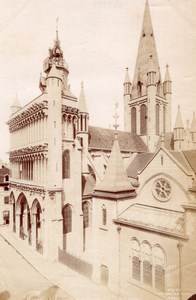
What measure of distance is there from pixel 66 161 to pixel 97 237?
5.12 meters

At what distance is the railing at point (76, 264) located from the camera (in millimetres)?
9231

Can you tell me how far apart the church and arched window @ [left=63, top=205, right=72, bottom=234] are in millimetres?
55

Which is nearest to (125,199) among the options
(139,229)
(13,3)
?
(139,229)

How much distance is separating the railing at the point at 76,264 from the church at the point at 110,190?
0.14 feet

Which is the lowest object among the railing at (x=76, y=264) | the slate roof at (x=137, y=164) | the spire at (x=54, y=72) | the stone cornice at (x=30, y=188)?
the railing at (x=76, y=264)

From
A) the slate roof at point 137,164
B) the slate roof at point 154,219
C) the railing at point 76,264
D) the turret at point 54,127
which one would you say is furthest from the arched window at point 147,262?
the slate roof at point 137,164

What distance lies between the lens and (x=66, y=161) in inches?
499

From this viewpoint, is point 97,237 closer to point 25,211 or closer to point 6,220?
point 25,211

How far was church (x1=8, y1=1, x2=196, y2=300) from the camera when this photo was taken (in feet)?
22.3

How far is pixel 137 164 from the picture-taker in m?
14.9

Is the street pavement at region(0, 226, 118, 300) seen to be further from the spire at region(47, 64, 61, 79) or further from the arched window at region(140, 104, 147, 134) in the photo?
the arched window at region(140, 104, 147, 134)

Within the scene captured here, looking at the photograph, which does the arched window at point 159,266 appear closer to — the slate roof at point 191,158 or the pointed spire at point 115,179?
the pointed spire at point 115,179

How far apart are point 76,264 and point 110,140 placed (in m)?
10.5

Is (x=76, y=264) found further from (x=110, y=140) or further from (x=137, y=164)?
(x=110, y=140)
